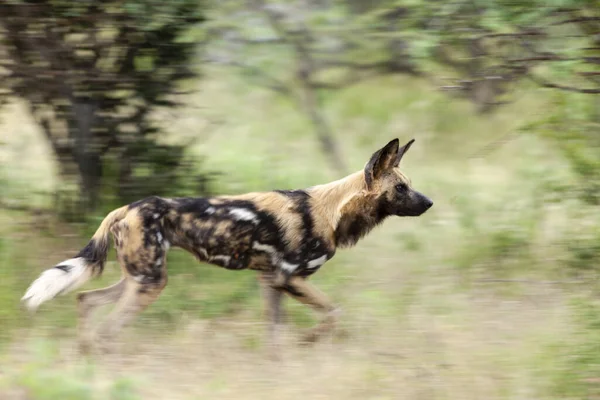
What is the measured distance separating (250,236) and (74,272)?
95cm

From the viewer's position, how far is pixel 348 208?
549 centimetres

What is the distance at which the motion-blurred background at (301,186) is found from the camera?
4.72 metres

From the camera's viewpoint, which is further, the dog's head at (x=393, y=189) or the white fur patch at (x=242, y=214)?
the dog's head at (x=393, y=189)

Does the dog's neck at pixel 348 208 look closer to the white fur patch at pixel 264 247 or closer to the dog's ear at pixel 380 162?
the dog's ear at pixel 380 162

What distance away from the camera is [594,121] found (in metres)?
5.75

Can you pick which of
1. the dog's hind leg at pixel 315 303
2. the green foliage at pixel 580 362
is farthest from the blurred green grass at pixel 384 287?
the dog's hind leg at pixel 315 303

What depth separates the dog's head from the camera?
5496 mm

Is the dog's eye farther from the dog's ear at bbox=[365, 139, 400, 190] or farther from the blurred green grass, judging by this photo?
the blurred green grass

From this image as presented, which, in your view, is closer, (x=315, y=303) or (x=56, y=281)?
(x=56, y=281)

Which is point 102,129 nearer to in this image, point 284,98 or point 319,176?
point 319,176

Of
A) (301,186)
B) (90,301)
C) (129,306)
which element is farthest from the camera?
(301,186)

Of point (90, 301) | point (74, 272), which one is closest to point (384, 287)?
point (90, 301)

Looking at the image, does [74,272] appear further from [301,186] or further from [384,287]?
[301,186]

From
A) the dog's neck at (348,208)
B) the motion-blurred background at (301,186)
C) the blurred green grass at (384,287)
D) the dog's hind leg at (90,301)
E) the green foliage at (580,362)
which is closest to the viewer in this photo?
the green foliage at (580,362)
